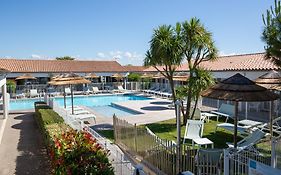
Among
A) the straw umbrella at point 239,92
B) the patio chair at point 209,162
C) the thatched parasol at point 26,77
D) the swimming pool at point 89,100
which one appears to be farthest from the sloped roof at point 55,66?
the patio chair at point 209,162

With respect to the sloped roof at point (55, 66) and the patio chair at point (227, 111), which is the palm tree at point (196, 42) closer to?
the patio chair at point (227, 111)

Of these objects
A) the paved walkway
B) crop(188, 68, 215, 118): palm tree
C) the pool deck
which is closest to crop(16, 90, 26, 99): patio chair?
the pool deck

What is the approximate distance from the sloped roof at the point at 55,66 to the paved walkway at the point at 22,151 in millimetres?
22340

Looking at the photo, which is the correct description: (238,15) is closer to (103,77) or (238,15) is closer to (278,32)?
(278,32)

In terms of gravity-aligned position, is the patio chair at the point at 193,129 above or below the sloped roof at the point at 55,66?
below

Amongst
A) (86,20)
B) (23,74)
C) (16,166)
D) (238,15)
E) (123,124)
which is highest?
(86,20)

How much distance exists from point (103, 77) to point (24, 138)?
2910cm

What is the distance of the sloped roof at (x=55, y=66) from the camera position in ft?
122

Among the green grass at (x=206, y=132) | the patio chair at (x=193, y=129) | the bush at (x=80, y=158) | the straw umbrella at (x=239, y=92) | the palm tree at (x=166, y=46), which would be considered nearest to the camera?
the bush at (x=80, y=158)

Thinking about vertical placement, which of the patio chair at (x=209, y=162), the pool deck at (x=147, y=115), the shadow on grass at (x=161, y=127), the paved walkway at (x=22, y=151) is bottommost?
the paved walkway at (x=22, y=151)

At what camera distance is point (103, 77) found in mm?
41688

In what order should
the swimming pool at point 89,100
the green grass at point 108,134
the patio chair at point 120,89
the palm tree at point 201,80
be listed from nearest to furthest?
the green grass at point 108,134
the palm tree at point 201,80
the swimming pool at point 89,100
the patio chair at point 120,89

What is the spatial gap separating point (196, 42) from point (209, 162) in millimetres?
8634

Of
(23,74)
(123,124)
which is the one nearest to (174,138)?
(123,124)
